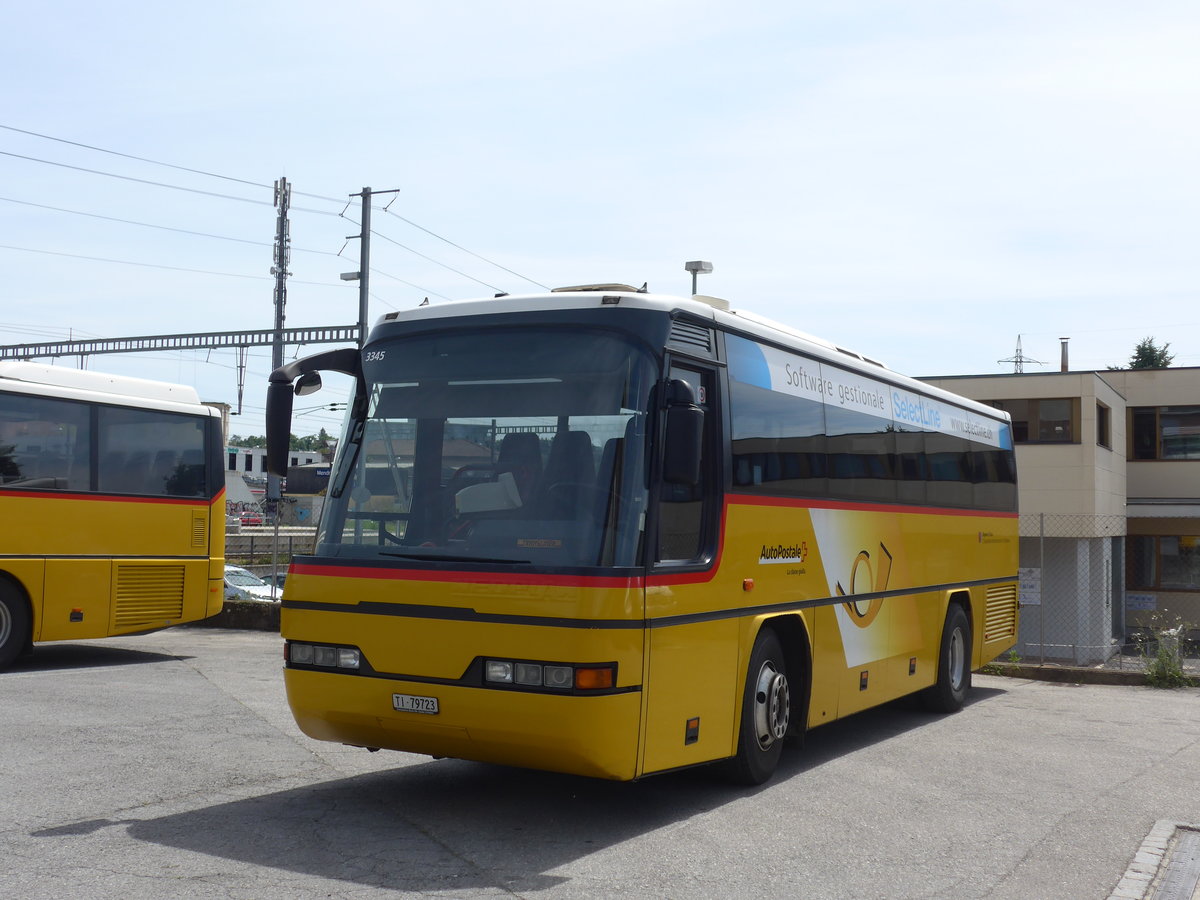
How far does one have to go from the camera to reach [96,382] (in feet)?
49.3

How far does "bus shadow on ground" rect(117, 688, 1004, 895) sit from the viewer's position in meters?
A: 6.04

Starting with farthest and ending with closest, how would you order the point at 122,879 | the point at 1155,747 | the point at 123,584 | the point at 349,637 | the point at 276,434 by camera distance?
the point at 123,584, the point at 1155,747, the point at 276,434, the point at 349,637, the point at 122,879

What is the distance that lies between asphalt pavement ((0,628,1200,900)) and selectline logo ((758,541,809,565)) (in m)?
1.43

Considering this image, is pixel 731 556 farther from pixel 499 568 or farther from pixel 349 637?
pixel 349 637

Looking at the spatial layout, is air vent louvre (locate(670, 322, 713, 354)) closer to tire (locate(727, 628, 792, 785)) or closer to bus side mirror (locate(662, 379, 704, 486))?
bus side mirror (locate(662, 379, 704, 486))

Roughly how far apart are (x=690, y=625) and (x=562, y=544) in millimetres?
1026

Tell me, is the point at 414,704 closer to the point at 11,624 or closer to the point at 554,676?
the point at 554,676

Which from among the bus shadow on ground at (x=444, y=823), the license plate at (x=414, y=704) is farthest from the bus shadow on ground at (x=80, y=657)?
the license plate at (x=414, y=704)

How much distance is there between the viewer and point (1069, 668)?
1606cm

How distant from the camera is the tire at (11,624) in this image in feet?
46.1

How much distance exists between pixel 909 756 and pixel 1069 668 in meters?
7.12

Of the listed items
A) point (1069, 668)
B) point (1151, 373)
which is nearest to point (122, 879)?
point (1069, 668)

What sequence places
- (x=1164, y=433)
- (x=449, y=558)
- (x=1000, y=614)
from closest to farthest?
(x=449, y=558)
(x=1000, y=614)
(x=1164, y=433)

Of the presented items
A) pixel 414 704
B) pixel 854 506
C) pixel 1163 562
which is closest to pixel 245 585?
pixel 854 506
